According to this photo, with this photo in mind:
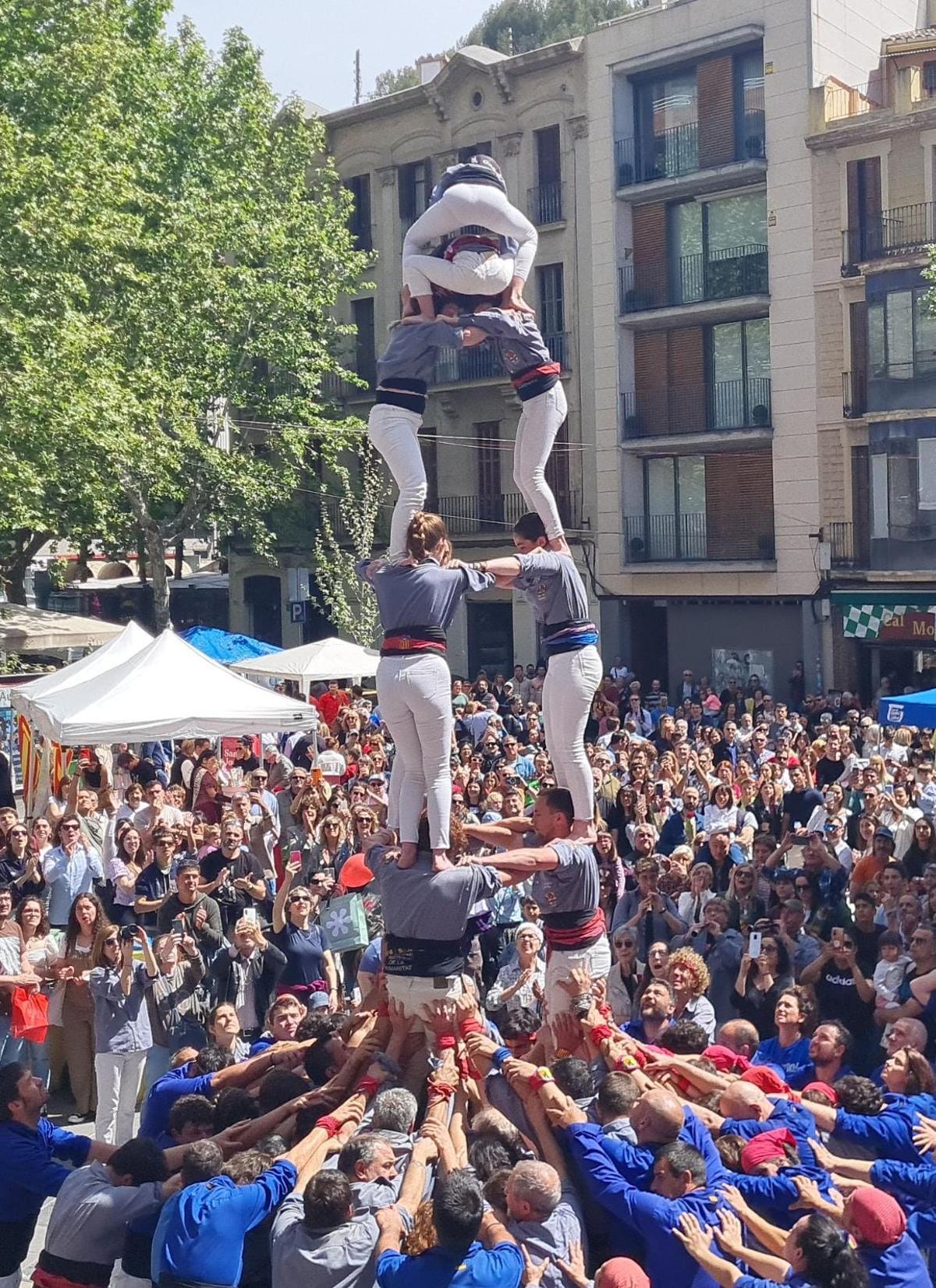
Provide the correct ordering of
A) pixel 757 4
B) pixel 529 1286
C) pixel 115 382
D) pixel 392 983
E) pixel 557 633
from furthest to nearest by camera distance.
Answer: pixel 757 4 → pixel 115 382 → pixel 557 633 → pixel 392 983 → pixel 529 1286

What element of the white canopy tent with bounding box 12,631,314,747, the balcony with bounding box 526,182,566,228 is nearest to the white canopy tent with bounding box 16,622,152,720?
the white canopy tent with bounding box 12,631,314,747

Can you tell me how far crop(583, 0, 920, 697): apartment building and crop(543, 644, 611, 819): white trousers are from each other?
20822 millimetres

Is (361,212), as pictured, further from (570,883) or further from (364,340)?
(570,883)

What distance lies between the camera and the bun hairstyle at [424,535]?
6961 millimetres

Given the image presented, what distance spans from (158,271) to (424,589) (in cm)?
1969

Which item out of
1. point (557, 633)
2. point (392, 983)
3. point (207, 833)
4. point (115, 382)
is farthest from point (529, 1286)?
point (115, 382)

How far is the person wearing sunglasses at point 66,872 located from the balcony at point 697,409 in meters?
19.9

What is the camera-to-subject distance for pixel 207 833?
11.8m

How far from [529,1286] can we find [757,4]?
27140 mm

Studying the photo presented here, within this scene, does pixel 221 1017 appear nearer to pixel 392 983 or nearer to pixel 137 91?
pixel 392 983

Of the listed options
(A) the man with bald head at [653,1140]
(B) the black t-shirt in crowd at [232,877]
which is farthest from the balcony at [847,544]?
(A) the man with bald head at [653,1140]

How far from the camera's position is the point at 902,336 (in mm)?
26000

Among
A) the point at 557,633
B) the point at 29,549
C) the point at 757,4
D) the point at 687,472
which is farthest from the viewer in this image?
the point at 687,472

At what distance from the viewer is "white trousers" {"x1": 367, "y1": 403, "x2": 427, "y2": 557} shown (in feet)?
24.7
